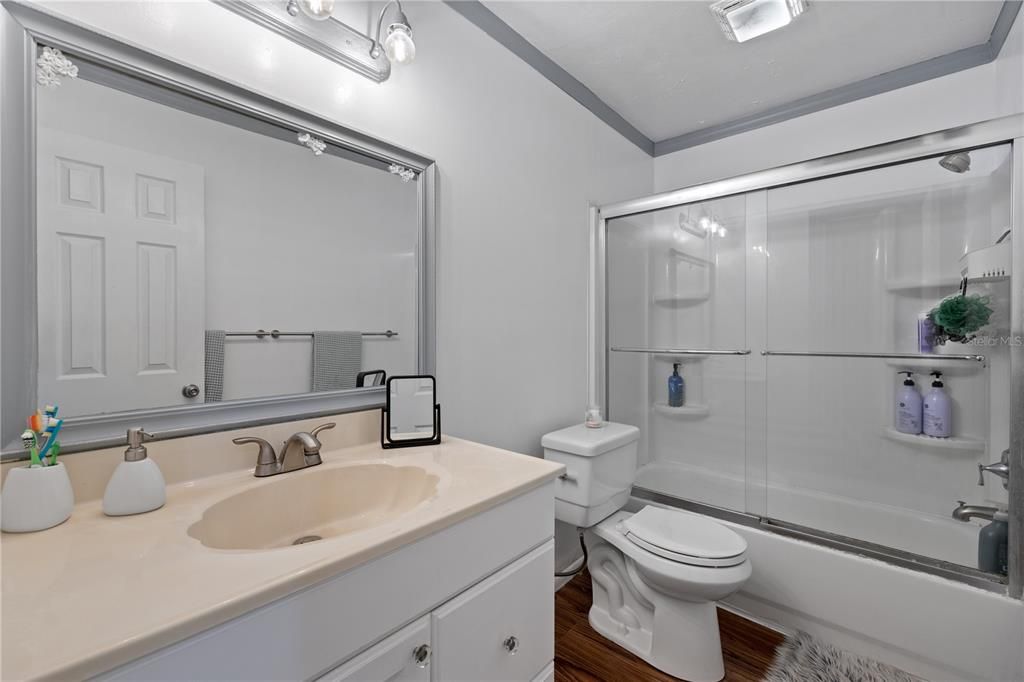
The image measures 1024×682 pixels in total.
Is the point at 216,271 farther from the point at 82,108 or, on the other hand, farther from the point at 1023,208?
the point at 1023,208

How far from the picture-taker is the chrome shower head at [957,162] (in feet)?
4.84

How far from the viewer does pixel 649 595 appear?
1.60m

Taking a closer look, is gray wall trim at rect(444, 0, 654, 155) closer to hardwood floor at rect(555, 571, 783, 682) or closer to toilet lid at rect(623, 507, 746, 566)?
toilet lid at rect(623, 507, 746, 566)

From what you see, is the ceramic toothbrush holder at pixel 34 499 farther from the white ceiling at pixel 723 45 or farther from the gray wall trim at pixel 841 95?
the gray wall trim at pixel 841 95

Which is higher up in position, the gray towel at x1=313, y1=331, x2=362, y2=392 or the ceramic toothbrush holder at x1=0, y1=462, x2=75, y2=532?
the gray towel at x1=313, y1=331, x2=362, y2=392

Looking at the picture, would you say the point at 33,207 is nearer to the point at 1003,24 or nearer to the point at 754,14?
the point at 754,14

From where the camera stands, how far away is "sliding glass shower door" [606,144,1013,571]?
5.29 feet

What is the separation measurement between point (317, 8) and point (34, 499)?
118 centimetres

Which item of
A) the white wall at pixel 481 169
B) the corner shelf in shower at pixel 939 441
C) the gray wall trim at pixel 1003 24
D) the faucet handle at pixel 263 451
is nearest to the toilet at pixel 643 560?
the white wall at pixel 481 169

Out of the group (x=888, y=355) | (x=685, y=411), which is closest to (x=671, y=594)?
(x=685, y=411)

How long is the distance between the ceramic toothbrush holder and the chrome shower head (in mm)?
2512

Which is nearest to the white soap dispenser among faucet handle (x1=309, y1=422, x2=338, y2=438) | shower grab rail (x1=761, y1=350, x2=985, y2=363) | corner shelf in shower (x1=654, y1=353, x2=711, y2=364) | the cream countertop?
the cream countertop

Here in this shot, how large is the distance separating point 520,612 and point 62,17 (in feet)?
4.95

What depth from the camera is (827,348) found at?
2041 millimetres
